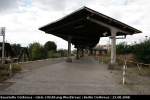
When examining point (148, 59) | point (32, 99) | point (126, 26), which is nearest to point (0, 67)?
point (32, 99)

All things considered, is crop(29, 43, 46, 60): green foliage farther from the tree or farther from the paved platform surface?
the tree

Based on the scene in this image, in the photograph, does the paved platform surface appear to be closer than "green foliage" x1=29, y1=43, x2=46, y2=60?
Yes

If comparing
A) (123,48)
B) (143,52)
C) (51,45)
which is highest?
(51,45)

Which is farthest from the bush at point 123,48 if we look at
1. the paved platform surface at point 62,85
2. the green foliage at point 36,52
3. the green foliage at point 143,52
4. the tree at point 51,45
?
the tree at point 51,45

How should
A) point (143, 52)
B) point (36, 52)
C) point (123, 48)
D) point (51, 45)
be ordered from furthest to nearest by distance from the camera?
point (51, 45) < point (36, 52) < point (123, 48) < point (143, 52)

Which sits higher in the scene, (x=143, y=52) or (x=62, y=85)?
(x=143, y=52)

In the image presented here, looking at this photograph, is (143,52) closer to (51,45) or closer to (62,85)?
(62,85)

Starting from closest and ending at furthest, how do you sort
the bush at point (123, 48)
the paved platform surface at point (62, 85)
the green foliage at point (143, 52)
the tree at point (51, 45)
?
the paved platform surface at point (62, 85) < the green foliage at point (143, 52) < the bush at point (123, 48) < the tree at point (51, 45)

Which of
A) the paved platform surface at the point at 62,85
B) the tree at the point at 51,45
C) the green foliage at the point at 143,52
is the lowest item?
the paved platform surface at the point at 62,85

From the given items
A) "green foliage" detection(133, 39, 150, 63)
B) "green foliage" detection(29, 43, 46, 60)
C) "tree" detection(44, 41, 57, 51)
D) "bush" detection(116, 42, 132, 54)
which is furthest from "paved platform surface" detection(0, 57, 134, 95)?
"tree" detection(44, 41, 57, 51)

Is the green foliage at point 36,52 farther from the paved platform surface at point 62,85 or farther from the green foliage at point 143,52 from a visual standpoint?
the paved platform surface at point 62,85

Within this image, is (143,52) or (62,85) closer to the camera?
(62,85)

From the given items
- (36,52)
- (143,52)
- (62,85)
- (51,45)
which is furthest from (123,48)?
(51,45)

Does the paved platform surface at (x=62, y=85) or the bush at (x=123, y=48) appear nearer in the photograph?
the paved platform surface at (x=62, y=85)
